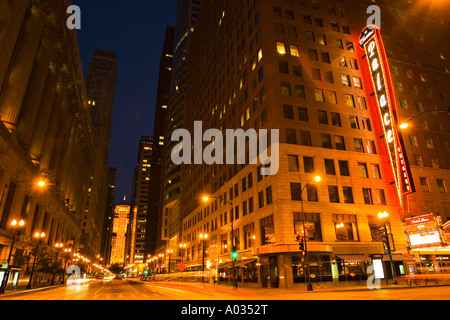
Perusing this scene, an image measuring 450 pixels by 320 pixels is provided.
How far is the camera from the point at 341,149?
43156 mm

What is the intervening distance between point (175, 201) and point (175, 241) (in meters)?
15.4

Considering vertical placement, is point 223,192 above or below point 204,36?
below

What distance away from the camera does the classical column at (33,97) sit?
4620 cm

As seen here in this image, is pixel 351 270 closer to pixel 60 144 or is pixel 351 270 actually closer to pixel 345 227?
pixel 345 227

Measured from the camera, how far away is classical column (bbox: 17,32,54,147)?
46.2 meters

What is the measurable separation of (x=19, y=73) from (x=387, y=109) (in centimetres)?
5330

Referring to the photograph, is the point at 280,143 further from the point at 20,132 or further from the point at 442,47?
the point at 442,47

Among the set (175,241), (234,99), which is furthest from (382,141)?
(175,241)

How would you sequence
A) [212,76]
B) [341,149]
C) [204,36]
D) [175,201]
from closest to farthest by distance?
[341,149] < [212,76] < [204,36] < [175,201]

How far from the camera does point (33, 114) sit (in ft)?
159

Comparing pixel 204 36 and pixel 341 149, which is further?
pixel 204 36

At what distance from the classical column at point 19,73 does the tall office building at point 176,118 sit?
213 feet

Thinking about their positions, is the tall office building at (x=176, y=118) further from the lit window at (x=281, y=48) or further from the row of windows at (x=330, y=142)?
the lit window at (x=281, y=48)

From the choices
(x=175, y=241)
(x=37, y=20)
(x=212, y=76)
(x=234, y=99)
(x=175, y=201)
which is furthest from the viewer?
(x=175, y=201)
